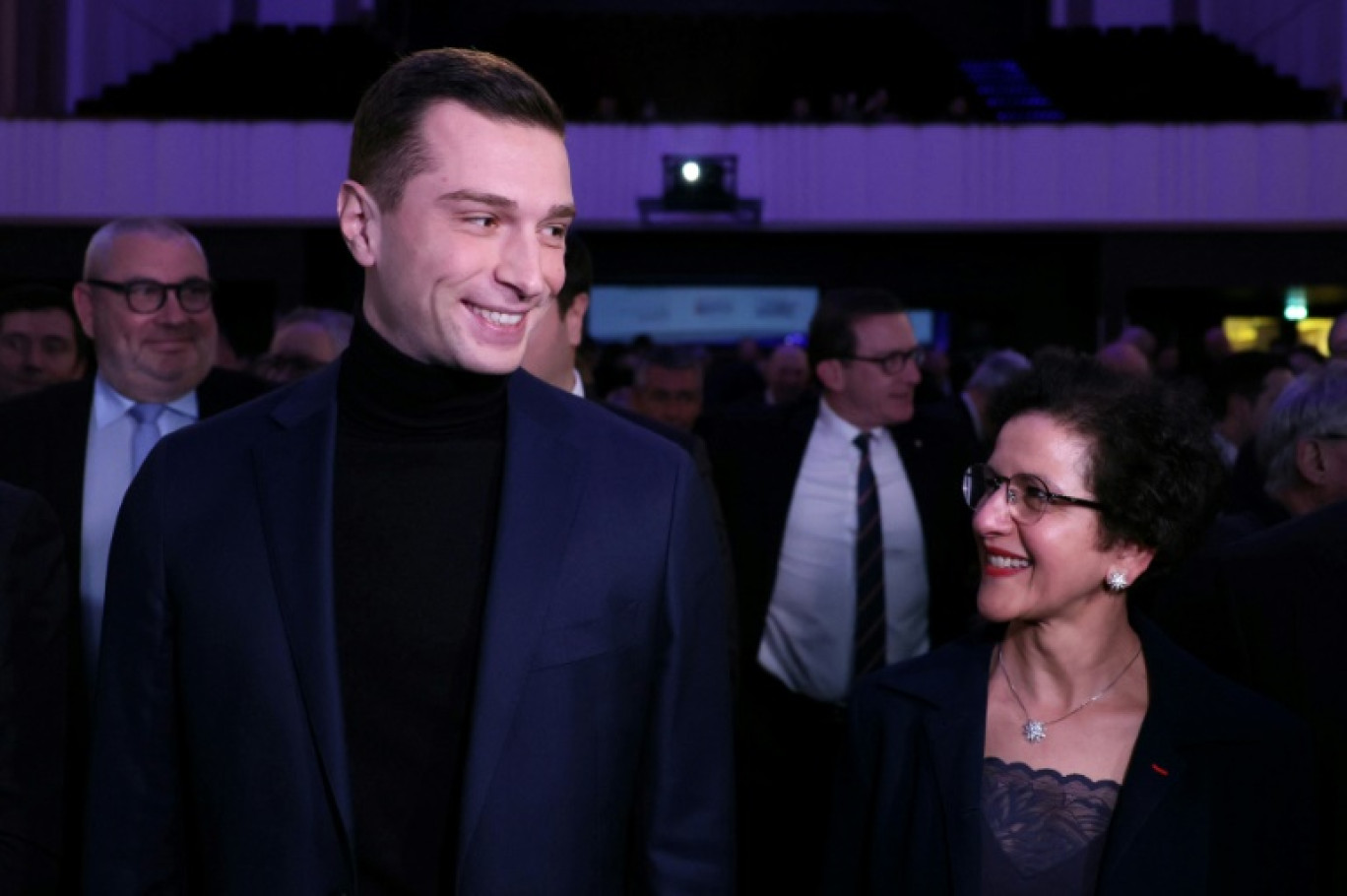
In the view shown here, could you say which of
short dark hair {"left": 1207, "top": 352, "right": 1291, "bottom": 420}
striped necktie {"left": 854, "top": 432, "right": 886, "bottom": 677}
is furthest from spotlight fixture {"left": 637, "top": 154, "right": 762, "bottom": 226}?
striped necktie {"left": 854, "top": 432, "right": 886, "bottom": 677}

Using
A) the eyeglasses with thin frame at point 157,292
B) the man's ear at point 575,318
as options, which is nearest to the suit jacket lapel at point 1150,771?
the man's ear at point 575,318

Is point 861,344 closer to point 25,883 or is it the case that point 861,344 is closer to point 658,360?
point 658,360

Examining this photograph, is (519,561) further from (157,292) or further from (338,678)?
(157,292)

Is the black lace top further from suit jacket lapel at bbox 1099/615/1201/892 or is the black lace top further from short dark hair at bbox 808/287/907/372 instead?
short dark hair at bbox 808/287/907/372

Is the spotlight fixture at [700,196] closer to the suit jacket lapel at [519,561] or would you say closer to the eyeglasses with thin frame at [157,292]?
the eyeglasses with thin frame at [157,292]

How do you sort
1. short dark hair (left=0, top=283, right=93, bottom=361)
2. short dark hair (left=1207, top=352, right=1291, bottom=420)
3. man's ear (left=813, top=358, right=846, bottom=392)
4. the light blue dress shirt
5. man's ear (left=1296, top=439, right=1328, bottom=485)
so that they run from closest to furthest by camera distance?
the light blue dress shirt → man's ear (left=1296, top=439, right=1328, bottom=485) → man's ear (left=813, top=358, right=846, bottom=392) → short dark hair (left=0, top=283, right=93, bottom=361) → short dark hair (left=1207, top=352, right=1291, bottom=420)

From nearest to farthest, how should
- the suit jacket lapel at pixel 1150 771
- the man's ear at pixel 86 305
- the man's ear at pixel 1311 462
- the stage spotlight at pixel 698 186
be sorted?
the suit jacket lapel at pixel 1150 771, the man's ear at pixel 86 305, the man's ear at pixel 1311 462, the stage spotlight at pixel 698 186

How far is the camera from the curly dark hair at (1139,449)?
210 cm

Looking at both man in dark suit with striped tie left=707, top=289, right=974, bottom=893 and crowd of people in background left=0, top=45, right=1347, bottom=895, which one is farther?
man in dark suit with striped tie left=707, top=289, right=974, bottom=893

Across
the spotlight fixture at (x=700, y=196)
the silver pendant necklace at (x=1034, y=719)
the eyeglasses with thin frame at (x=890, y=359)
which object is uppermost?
the spotlight fixture at (x=700, y=196)

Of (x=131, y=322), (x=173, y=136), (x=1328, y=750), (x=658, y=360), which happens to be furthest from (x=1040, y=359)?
(x=173, y=136)

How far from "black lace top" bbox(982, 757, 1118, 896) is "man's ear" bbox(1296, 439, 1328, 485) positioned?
1.21 meters

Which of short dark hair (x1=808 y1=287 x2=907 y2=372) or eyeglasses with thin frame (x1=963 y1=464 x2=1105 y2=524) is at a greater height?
short dark hair (x1=808 y1=287 x2=907 y2=372)

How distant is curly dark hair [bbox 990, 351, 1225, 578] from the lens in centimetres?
210
